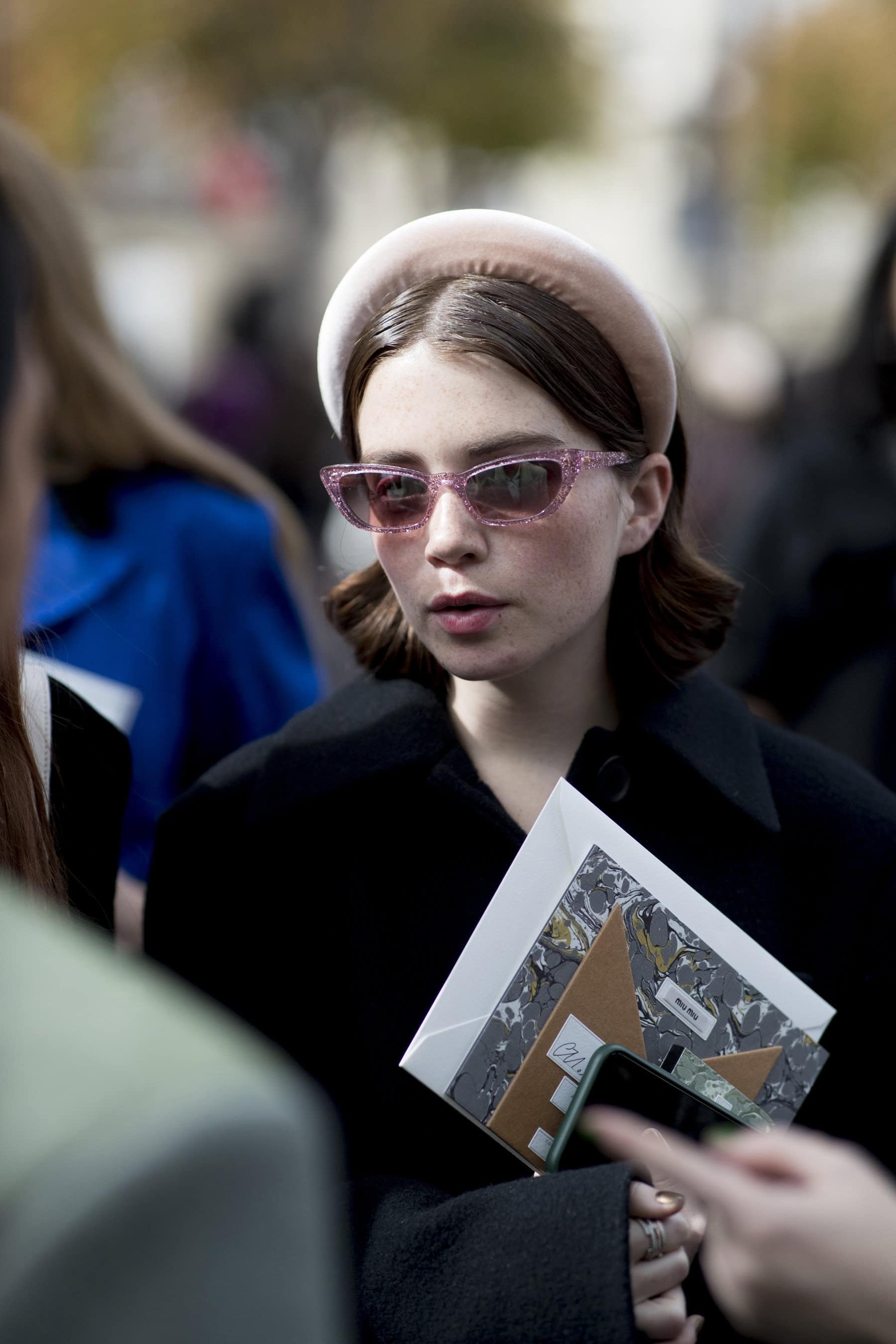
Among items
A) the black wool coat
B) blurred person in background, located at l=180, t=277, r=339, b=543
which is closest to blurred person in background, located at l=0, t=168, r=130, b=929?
the black wool coat

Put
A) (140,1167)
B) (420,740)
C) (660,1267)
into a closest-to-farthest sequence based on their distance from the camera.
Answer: (140,1167) < (660,1267) < (420,740)

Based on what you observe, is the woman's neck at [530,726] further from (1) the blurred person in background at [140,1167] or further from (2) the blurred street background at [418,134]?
(2) the blurred street background at [418,134]

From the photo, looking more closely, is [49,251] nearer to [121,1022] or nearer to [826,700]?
[826,700]

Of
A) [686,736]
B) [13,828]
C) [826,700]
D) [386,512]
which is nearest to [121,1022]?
[13,828]

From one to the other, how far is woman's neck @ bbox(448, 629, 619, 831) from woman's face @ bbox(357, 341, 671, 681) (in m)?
0.12

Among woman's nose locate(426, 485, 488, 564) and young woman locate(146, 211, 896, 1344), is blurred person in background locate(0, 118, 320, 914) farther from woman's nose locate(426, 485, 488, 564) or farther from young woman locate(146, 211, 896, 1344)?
woman's nose locate(426, 485, 488, 564)

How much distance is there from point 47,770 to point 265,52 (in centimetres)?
2460

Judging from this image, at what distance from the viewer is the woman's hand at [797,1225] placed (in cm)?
112

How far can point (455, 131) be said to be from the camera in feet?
87.6

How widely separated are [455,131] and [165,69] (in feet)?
17.9

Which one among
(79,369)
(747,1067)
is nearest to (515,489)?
(747,1067)

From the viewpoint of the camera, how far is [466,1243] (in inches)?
64.1

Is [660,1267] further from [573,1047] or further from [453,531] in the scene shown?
[453,531]

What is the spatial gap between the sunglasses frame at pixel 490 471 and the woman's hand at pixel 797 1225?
0.83 meters
